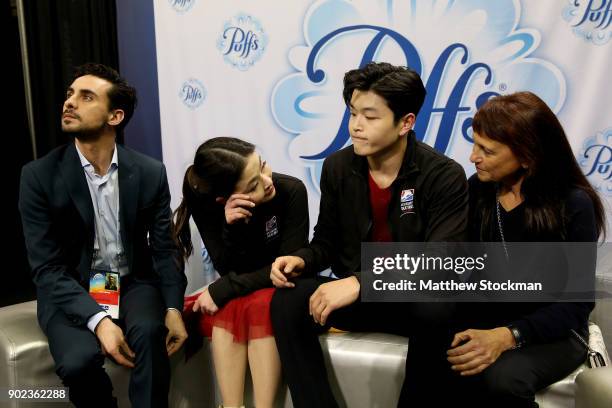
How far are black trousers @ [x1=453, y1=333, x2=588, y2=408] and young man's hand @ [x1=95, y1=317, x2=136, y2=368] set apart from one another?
3.14ft

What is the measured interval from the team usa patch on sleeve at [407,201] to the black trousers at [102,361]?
0.84m

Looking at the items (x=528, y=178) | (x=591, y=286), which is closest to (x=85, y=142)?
(x=528, y=178)

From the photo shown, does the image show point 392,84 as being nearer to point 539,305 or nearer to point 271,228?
point 271,228

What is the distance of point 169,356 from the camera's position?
1.93 metres

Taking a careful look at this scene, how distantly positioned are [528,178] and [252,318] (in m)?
0.94

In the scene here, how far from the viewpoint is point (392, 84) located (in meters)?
1.86

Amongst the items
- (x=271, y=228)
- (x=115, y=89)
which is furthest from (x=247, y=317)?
(x=115, y=89)

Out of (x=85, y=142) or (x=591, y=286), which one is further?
(x=85, y=142)

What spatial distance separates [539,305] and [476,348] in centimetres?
29

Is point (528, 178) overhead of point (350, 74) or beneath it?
beneath

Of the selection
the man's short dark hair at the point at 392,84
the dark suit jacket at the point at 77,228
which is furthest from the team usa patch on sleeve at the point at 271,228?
the man's short dark hair at the point at 392,84

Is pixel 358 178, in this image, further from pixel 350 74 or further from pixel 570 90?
pixel 570 90

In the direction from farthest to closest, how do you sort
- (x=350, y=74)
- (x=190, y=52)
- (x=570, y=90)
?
(x=190, y=52) → (x=570, y=90) → (x=350, y=74)

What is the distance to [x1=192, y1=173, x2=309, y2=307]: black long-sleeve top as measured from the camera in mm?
1932
